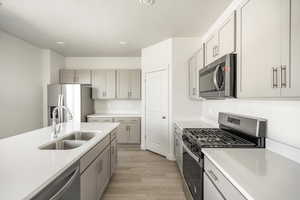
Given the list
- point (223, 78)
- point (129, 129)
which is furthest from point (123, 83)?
point (223, 78)

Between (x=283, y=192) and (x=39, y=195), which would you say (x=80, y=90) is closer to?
(x=39, y=195)

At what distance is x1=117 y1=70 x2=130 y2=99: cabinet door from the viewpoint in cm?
531

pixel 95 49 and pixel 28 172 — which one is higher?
pixel 95 49

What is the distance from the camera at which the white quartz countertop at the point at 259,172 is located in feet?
2.91

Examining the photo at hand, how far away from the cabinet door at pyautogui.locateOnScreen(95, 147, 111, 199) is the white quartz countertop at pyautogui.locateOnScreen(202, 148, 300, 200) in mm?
1244

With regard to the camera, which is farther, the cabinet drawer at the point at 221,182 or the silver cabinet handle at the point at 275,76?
the silver cabinet handle at the point at 275,76

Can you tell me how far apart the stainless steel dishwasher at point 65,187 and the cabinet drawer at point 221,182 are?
1.02 meters

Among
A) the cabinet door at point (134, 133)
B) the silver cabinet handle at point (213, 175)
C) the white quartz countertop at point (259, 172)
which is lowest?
the cabinet door at point (134, 133)

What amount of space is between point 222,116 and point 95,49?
145 inches

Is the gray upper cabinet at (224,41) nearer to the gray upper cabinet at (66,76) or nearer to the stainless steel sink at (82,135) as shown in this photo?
the stainless steel sink at (82,135)

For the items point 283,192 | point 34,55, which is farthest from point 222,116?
point 34,55

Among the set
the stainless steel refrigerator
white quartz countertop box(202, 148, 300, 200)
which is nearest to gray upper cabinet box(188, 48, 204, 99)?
white quartz countertop box(202, 148, 300, 200)

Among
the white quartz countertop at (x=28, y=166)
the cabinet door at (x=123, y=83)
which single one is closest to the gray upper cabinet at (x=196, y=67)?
the white quartz countertop at (x=28, y=166)

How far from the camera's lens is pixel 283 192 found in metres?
0.89
